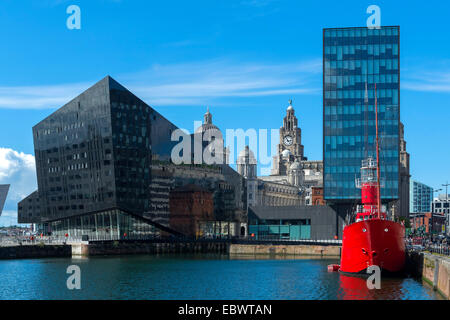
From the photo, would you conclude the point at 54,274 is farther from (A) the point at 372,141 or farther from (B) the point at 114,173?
(A) the point at 372,141

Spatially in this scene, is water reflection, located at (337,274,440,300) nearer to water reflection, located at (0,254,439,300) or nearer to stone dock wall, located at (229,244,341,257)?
water reflection, located at (0,254,439,300)

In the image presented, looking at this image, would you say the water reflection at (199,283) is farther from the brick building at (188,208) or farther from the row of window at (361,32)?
the row of window at (361,32)

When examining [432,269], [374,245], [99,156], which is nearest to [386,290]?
[432,269]

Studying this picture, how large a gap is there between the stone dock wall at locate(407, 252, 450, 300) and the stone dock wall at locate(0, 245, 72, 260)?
64.7 metres

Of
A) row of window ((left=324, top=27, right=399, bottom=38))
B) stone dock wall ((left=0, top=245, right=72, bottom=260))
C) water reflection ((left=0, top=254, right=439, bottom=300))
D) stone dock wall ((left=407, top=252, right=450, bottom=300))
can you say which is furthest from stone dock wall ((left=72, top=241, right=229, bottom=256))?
stone dock wall ((left=407, top=252, right=450, bottom=300))

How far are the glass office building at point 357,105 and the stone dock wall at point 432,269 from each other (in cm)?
5256

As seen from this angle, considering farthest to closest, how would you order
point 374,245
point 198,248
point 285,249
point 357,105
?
1. point 198,248
2. point 357,105
3. point 285,249
4. point 374,245

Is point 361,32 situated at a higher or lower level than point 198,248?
higher

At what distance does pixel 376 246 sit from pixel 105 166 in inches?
2871

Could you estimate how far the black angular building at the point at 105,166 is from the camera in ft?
437

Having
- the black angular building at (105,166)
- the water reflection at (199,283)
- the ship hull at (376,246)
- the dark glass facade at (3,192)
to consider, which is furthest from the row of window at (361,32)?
the dark glass facade at (3,192)

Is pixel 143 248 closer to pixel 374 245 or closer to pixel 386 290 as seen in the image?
pixel 374 245

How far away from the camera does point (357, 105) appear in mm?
136500
